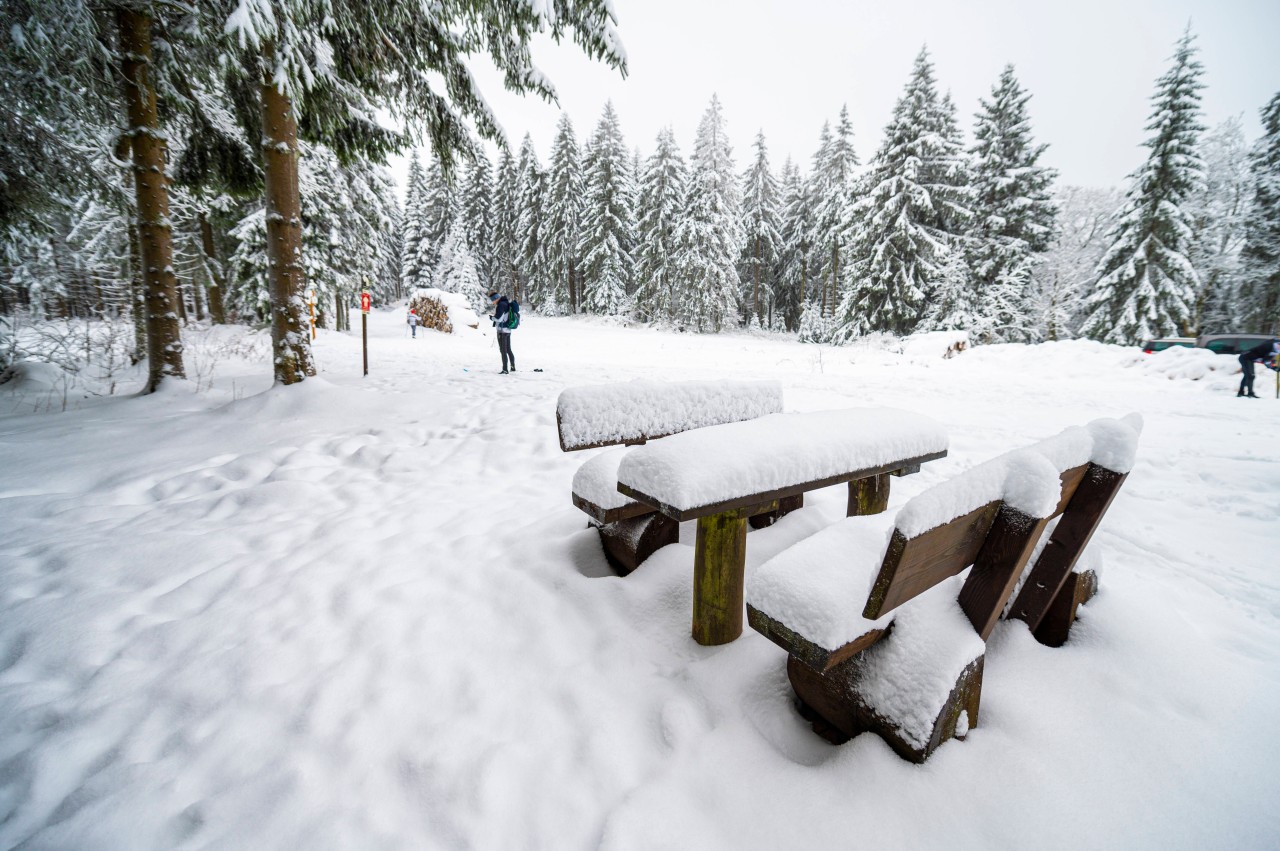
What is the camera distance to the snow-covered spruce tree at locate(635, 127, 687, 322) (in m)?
29.7

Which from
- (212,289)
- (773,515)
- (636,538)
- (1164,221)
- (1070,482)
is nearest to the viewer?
(1070,482)

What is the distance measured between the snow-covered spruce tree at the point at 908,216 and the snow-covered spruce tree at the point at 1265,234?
11240mm

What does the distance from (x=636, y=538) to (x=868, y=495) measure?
1.44m

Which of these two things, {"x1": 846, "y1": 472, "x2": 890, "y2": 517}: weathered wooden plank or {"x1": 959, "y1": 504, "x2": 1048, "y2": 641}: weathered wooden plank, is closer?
{"x1": 959, "y1": 504, "x2": 1048, "y2": 641}: weathered wooden plank

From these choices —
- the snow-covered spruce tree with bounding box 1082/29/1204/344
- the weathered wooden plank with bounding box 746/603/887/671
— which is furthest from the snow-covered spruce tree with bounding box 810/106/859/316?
the weathered wooden plank with bounding box 746/603/887/671

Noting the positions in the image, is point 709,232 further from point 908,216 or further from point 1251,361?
point 1251,361

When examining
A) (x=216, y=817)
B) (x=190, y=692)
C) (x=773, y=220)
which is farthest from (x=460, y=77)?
(x=773, y=220)

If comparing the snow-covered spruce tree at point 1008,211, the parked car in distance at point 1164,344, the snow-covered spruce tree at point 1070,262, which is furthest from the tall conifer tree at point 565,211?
the parked car in distance at point 1164,344

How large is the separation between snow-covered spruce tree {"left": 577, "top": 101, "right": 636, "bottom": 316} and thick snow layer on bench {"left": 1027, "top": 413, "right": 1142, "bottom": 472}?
32.2 m

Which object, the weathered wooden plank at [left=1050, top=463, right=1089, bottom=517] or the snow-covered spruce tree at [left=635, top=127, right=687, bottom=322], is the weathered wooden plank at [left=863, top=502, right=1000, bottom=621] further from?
the snow-covered spruce tree at [left=635, top=127, right=687, bottom=322]

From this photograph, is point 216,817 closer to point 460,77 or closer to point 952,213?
point 460,77

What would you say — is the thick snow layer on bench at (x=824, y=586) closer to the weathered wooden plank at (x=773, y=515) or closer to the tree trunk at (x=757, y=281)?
the weathered wooden plank at (x=773, y=515)

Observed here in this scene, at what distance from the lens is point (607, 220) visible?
31.9 metres

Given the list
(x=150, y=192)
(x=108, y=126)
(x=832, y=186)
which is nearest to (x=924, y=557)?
(x=150, y=192)
